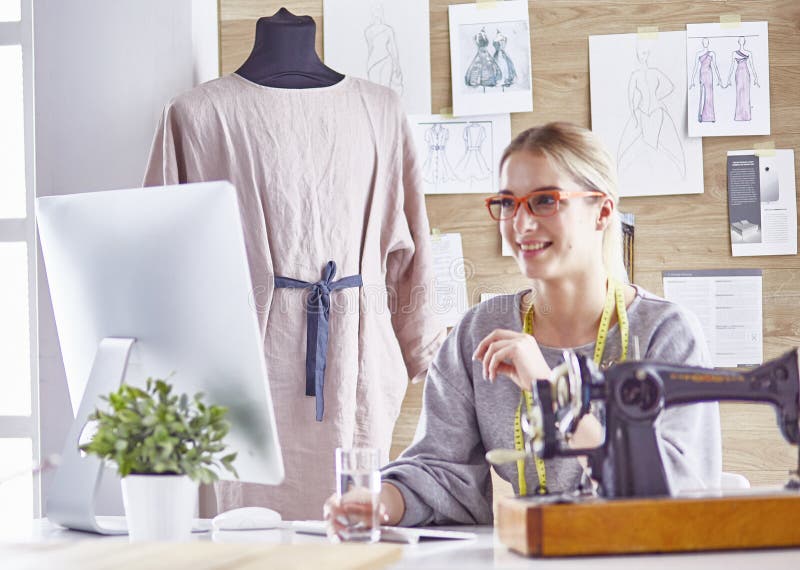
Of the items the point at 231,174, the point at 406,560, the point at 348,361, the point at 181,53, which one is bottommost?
the point at 406,560

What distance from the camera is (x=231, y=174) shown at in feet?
7.97

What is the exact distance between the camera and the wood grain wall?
274 centimetres

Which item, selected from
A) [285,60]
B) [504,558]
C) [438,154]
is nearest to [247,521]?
[504,558]

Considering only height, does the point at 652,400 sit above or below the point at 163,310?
below

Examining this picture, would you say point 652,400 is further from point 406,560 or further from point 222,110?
point 222,110

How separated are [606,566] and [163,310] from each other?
27.1 inches

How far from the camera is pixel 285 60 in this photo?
2520 millimetres

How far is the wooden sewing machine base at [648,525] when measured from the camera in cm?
119

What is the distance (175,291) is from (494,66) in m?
1.68

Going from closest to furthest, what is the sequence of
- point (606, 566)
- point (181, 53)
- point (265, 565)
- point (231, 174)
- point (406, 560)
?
point (265, 565)
point (606, 566)
point (406, 560)
point (231, 174)
point (181, 53)

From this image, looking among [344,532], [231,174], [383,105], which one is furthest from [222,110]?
[344,532]

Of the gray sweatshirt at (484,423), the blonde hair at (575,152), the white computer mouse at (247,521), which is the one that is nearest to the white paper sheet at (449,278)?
the gray sweatshirt at (484,423)

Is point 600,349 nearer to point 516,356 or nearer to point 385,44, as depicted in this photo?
point 516,356

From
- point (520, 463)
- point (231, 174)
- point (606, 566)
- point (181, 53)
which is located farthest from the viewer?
point (181, 53)
